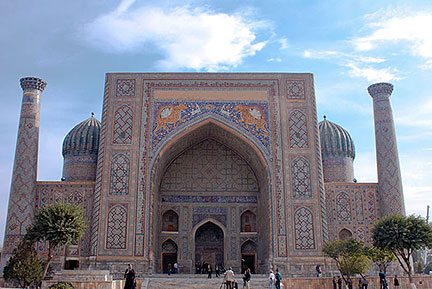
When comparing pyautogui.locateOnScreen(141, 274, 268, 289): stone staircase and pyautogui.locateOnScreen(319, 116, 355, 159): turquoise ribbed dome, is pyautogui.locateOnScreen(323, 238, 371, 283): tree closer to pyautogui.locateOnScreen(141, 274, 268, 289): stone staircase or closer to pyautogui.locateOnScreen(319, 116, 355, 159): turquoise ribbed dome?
pyautogui.locateOnScreen(141, 274, 268, 289): stone staircase

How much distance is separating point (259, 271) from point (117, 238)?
12.7 feet

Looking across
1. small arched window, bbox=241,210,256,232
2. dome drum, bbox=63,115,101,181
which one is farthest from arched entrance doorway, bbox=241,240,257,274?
dome drum, bbox=63,115,101,181

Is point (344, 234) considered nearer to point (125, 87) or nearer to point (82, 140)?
point (125, 87)

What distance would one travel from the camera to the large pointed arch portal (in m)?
12.5

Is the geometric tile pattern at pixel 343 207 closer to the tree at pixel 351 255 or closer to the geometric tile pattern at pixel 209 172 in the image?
the tree at pixel 351 255

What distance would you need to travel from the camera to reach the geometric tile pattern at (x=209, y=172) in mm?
13164

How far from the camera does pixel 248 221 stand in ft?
43.3

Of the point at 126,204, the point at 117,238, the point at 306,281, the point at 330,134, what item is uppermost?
the point at 330,134

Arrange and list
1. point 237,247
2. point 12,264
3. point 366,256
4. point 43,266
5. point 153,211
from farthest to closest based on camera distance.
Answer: point 237,247 → point 153,211 → point 366,256 → point 43,266 → point 12,264

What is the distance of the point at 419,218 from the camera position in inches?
364

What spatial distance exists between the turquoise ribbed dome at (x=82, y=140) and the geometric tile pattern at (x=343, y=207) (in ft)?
23.3

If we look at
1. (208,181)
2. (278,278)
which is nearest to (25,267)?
(278,278)

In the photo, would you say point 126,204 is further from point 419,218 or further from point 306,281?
point 419,218

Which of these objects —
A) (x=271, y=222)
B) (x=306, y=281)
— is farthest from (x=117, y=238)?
(x=306, y=281)
